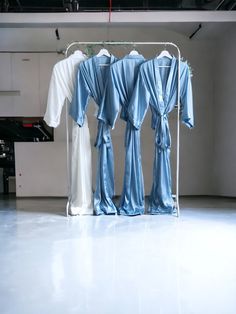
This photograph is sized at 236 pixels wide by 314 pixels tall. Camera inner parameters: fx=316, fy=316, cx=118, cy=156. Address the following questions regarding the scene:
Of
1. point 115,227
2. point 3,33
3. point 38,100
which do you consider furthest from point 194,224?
point 3,33

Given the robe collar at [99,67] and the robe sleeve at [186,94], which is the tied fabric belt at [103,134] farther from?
the robe sleeve at [186,94]

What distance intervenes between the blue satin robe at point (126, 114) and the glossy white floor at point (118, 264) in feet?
0.81

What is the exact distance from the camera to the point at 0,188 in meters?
5.82

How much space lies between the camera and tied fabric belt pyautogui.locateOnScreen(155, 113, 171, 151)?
3908mm

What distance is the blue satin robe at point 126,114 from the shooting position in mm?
3779

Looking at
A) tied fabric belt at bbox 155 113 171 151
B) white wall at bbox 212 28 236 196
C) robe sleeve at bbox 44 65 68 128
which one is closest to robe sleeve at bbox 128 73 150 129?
tied fabric belt at bbox 155 113 171 151

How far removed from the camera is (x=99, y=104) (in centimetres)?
389

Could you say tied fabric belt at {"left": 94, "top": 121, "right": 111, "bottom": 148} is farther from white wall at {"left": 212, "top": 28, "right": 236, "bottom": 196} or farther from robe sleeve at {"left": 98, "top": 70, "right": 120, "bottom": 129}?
white wall at {"left": 212, "top": 28, "right": 236, "bottom": 196}

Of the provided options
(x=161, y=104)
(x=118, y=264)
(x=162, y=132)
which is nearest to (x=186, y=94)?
(x=161, y=104)

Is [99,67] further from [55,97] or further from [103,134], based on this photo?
[103,134]

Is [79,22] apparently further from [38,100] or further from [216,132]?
[216,132]

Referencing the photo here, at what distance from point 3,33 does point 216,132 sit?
3.96 metres

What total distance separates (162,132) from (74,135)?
3.60 ft

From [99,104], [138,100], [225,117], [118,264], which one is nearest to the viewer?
[118,264]
